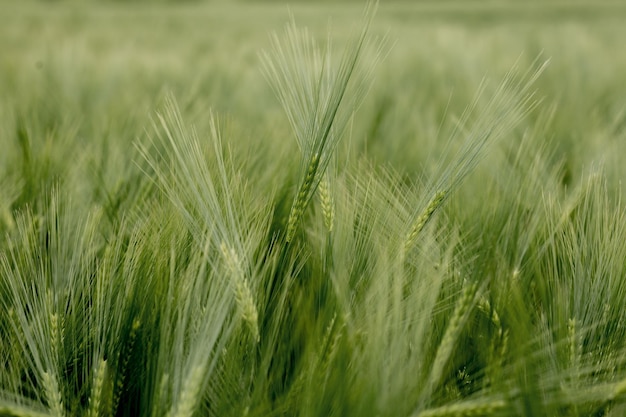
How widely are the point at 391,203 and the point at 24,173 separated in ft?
1.40

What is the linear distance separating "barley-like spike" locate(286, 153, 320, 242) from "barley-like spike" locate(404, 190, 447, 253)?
3.4 inches

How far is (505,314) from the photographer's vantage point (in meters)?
0.42

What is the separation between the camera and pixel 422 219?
0.44 metres

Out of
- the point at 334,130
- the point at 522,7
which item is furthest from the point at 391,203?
the point at 522,7

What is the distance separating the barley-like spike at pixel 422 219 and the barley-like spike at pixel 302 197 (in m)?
0.09

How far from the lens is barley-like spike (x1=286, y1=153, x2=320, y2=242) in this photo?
0.44m

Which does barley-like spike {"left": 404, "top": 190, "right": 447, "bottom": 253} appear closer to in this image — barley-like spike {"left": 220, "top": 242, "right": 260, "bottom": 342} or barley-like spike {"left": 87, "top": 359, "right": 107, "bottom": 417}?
barley-like spike {"left": 220, "top": 242, "right": 260, "bottom": 342}

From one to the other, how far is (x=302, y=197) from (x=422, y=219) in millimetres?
95

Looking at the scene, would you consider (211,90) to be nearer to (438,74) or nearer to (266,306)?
(438,74)

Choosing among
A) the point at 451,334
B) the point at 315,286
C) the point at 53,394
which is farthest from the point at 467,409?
the point at 53,394

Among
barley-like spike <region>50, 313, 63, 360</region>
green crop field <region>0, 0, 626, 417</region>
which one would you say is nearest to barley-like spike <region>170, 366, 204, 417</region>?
green crop field <region>0, 0, 626, 417</region>

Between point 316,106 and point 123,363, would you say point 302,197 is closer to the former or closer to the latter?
point 316,106

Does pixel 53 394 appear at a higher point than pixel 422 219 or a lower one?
lower

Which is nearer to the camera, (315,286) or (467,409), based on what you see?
(467,409)
